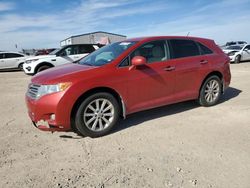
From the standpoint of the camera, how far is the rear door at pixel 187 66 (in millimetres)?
5234

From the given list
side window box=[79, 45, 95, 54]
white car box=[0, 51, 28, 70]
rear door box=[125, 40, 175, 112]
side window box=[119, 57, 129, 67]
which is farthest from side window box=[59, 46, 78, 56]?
side window box=[119, 57, 129, 67]

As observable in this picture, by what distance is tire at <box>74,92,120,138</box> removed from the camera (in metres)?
4.20

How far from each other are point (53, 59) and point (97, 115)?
28.2 ft

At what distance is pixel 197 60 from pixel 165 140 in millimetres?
2212

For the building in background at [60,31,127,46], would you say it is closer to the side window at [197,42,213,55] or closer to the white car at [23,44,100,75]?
the white car at [23,44,100,75]

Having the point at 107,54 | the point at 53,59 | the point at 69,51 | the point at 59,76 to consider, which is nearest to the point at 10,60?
the point at 69,51

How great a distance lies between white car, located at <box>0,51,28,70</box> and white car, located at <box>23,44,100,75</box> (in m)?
4.57

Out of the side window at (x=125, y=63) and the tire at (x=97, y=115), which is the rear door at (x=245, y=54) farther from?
the tire at (x=97, y=115)

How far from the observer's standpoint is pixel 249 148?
3.79 m

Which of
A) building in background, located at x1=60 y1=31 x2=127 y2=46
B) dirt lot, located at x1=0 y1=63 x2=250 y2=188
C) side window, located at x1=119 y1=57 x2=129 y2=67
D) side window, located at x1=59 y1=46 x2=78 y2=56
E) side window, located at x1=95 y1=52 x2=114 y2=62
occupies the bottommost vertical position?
dirt lot, located at x1=0 y1=63 x2=250 y2=188

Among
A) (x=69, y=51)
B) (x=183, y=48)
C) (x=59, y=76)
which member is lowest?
(x=59, y=76)

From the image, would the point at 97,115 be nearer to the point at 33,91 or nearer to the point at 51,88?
the point at 51,88

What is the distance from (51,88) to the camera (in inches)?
161

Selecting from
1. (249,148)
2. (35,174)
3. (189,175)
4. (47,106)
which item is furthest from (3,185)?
(249,148)
